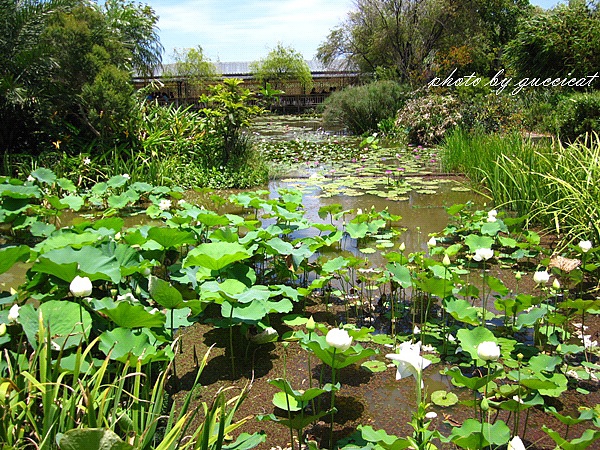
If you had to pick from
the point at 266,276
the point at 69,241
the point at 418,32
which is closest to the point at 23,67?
the point at 69,241

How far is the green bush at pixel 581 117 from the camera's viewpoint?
27.3ft

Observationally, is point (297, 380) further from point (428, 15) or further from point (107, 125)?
point (428, 15)

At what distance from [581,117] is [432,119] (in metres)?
2.88

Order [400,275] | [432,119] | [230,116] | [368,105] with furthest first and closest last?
[368,105] < [432,119] < [230,116] < [400,275]

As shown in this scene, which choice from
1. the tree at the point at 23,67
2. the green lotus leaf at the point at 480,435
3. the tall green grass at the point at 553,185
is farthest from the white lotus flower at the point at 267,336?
the tree at the point at 23,67

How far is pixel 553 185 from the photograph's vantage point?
4.13 metres

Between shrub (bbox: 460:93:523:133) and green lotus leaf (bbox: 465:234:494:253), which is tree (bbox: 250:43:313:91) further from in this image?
green lotus leaf (bbox: 465:234:494:253)

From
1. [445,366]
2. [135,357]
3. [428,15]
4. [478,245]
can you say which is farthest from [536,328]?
[428,15]

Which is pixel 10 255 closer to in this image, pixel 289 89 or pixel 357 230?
pixel 357 230

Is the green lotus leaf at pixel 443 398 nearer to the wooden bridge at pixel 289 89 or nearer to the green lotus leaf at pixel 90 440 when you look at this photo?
the green lotus leaf at pixel 90 440

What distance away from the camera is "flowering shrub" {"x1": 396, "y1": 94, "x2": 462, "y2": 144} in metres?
10.3

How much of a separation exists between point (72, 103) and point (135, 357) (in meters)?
5.72

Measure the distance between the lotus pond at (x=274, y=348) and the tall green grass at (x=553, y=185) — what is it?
286 millimetres

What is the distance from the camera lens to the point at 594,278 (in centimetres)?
314
